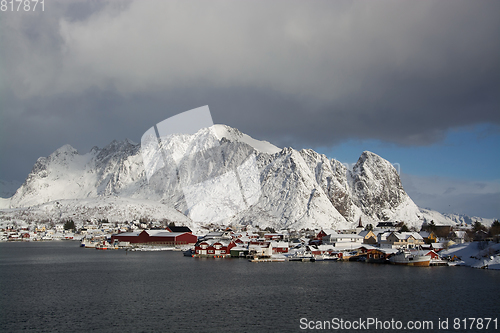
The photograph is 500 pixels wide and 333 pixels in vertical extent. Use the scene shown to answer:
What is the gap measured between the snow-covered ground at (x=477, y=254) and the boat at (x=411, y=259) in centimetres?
554

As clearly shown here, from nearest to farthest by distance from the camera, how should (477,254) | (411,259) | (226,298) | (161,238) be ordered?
(226,298)
(477,254)
(411,259)
(161,238)

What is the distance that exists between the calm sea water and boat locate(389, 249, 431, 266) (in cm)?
1109

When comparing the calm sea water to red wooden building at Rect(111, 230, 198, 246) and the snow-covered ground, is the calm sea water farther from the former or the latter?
red wooden building at Rect(111, 230, 198, 246)

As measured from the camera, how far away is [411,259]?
77125 millimetres

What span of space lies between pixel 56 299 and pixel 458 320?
35275 mm

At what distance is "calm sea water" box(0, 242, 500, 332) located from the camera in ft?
107

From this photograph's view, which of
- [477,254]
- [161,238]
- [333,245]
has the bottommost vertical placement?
[477,254]

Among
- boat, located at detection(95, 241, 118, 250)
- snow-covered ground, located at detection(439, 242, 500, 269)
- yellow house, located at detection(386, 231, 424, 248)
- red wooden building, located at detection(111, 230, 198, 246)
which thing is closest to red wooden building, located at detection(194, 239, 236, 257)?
red wooden building, located at detection(111, 230, 198, 246)

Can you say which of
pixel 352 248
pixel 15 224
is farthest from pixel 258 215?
pixel 15 224

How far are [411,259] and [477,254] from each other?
11145 millimetres

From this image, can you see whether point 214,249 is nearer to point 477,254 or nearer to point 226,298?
point 477,254

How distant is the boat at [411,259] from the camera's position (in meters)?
75.1

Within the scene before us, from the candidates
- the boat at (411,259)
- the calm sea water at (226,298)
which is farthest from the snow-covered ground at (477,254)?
the boat at (411,259)

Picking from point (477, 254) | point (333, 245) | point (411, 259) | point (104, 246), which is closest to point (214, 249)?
point (333, 245)
